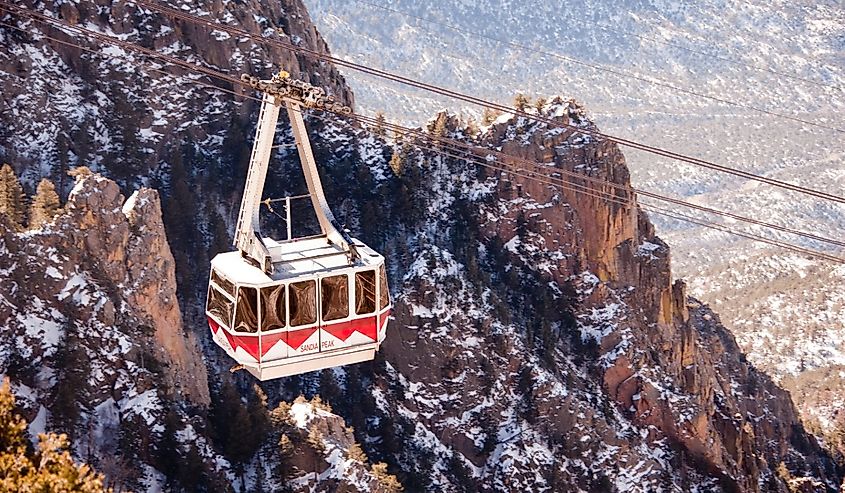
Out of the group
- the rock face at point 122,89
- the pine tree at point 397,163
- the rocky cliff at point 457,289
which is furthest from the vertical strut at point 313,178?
the pine tree at point 397,163

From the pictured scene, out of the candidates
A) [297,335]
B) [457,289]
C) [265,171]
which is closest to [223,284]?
[297,335]

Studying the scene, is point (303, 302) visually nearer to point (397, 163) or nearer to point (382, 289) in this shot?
point (382, 289)

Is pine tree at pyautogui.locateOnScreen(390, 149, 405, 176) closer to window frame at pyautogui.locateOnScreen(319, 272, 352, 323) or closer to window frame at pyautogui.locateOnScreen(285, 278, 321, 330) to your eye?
window frame at pyautogui.locateOnScreen(319, 272, 352, 323)

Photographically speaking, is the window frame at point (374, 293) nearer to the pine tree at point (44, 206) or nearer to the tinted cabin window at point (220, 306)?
the tinted cabin window at point (220, 306)

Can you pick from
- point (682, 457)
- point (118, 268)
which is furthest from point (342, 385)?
point (682, 457)

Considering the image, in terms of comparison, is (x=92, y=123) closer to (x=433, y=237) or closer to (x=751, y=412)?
(x=433, y=237)

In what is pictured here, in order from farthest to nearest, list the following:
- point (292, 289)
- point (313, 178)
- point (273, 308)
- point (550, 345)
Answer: point (550, 345) → point (313, 178) → point (273, 308) → point (292, 289)
